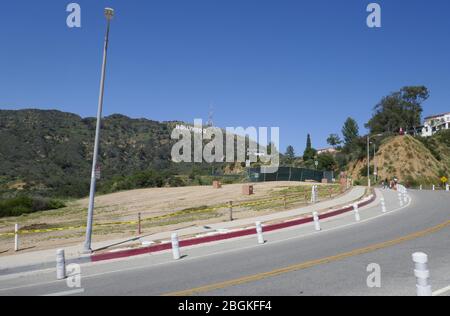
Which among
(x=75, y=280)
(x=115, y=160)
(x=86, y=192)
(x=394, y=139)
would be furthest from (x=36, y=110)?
(x=75, y=280)

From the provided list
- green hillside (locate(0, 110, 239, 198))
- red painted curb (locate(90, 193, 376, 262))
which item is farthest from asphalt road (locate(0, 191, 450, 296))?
green hillside (locate(0, 110, 239, 198))

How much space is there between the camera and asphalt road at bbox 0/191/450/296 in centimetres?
839

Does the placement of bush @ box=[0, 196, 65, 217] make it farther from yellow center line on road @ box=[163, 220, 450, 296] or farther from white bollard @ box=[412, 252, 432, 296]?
white bollard @ box=[412, 252, 432, 296]

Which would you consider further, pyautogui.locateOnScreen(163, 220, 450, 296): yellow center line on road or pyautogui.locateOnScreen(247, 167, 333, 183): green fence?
pyautogui.locateOnScreen(247, 167, 333, 183): green fence

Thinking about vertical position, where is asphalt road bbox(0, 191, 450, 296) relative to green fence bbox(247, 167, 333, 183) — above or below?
below

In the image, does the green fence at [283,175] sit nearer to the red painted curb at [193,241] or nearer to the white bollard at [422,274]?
the red painted curb at [193,241]

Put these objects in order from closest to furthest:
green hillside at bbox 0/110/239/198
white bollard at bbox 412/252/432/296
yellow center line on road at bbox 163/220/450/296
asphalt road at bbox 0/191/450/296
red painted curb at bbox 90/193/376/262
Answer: white bollard at bbox 412/252/432/296 < asphalt road at bbox 0/191/450/296 < yellow center line on road at bbox 163/220/450/296 < red painted curb at bbox 90/193/376/262 < green hillside at bbox 0/110/239/198

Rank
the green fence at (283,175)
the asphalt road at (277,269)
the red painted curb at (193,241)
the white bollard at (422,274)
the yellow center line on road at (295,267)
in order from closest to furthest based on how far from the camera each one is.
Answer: the white bollard at (422,274) < the asphalt road at (277,269) < the yellow center line on road at (295,267) < the red painted curb at (193,241) < the green fence at (283,175)

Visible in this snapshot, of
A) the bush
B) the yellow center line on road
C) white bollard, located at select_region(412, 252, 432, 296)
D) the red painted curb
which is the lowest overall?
the bush

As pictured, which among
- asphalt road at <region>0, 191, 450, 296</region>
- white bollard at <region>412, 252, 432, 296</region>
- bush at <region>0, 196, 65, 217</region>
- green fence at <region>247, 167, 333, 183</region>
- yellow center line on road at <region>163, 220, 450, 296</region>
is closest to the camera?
white bollard at <region>412, 252, 432, 296</region>

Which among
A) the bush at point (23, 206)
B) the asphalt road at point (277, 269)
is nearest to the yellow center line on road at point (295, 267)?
the asphalt road at point (277, 269)

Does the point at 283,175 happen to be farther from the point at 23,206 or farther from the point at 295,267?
the point at 295,267

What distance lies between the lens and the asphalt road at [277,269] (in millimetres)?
8391
